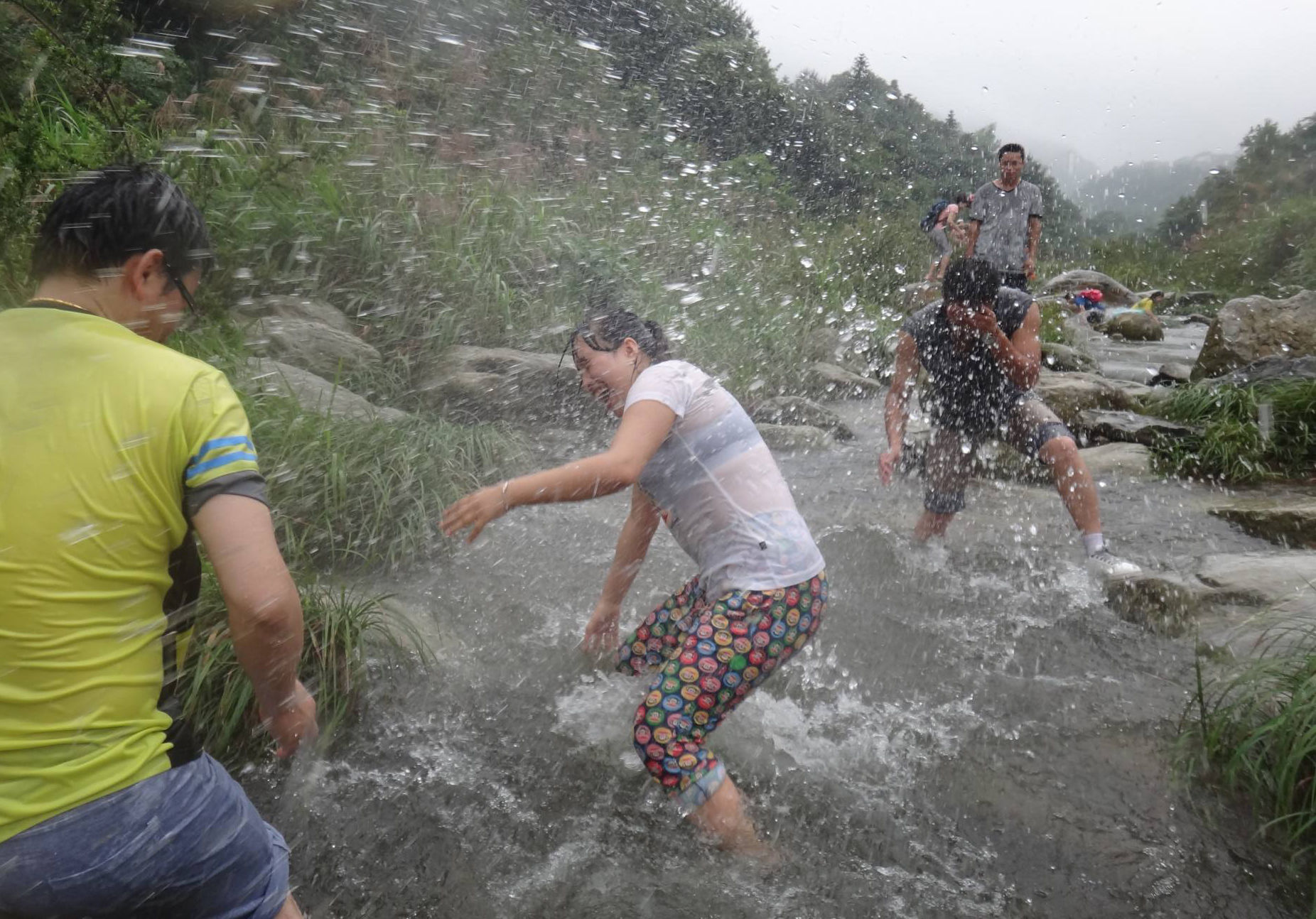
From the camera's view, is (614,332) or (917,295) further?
(917,295)

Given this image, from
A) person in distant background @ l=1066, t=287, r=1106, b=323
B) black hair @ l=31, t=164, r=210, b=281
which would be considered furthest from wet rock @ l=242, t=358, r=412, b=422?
person in distant background @ l=1066, t=287, r=1106, b=323

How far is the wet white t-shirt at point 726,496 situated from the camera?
257cm

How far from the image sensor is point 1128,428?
7258 mm

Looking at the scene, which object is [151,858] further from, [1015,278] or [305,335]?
[1015,278]

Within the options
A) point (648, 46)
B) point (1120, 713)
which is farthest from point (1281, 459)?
point (648, 46)

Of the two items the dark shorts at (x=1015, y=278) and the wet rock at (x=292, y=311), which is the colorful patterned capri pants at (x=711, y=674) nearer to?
the wet rock at (x=292, y=311)

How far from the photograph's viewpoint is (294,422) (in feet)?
14.4

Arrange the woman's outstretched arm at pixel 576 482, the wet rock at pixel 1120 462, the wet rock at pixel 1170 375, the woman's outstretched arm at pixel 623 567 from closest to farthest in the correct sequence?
the woman's outstretched arm at pixel 576 482 → the woman's outstretched arm at pixel 623 567 → the wet rock at pixel 1120 462 → the wet rock at pixel 1170 375

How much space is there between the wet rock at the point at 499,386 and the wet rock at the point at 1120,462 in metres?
3.90

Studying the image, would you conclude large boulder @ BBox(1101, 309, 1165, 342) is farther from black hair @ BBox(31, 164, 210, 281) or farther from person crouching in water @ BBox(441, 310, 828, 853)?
black hair @ BBox(31, 164, 210, 281)

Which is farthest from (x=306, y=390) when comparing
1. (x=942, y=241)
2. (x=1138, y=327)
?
(x=1138, y=327)

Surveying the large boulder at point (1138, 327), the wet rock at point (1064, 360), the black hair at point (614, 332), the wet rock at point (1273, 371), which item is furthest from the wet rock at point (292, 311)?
the large boulder at point (1138, 327)

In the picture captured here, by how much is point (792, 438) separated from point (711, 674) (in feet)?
16.7

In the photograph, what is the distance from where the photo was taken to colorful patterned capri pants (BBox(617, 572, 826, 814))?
2.39 metres
